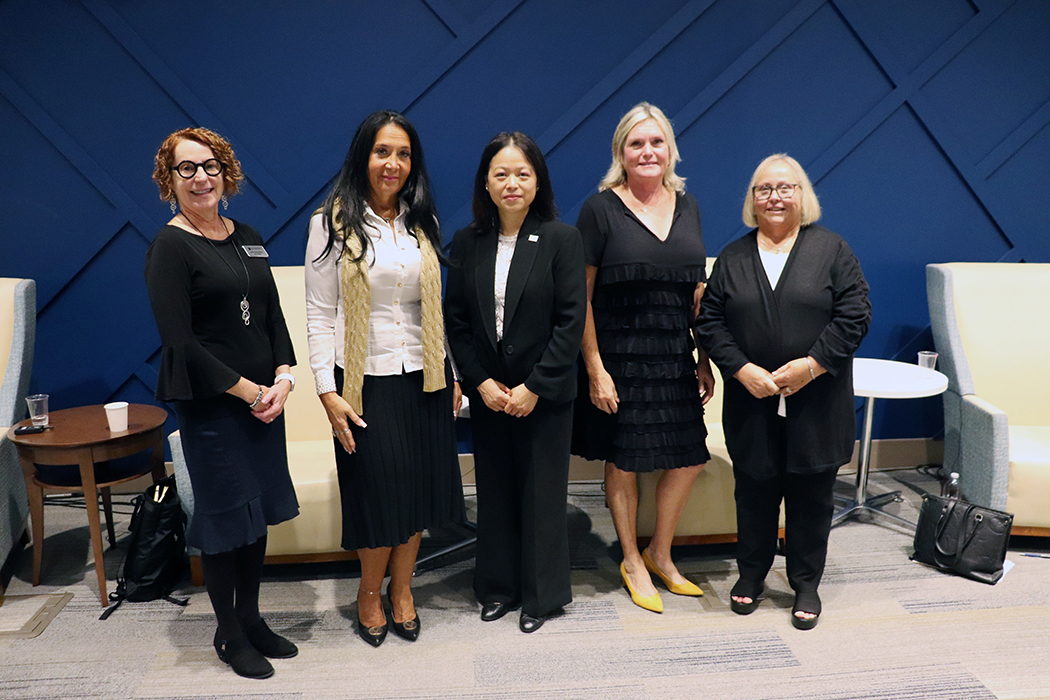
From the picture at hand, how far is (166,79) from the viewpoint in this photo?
11.2ft

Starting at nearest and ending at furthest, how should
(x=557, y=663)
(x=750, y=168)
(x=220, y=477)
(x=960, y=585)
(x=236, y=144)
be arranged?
1. (x=220, y=477)
2. (x=557, y=663)
3. (x=960, y=585)
4. (x=236, y=144)
5. (x=750, y=168)

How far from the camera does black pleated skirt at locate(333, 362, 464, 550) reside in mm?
2305

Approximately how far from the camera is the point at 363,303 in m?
2.22

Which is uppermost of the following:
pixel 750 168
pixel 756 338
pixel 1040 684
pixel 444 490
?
pixel 750 168

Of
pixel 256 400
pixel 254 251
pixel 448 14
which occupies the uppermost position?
pixel 448 14

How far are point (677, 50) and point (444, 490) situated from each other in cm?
245

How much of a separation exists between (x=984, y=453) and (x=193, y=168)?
3147mm

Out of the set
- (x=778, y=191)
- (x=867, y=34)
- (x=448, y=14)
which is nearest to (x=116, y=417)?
(x=448, y=14)

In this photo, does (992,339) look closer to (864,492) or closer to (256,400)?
(864,492)

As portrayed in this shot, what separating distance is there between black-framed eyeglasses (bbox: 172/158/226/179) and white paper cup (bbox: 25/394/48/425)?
1360 mm

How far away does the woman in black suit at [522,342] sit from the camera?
2.34 metres

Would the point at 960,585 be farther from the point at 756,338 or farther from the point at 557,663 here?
the point at 557,663

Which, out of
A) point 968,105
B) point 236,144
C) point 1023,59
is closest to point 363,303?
point 236,144

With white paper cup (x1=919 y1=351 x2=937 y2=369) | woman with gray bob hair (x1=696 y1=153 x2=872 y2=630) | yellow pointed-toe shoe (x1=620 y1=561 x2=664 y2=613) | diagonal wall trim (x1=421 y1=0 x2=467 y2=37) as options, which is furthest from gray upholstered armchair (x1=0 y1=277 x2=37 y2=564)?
white paper cup (x1=919 y1=351 x2=937 y2=369)
